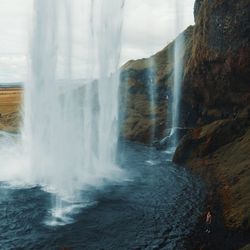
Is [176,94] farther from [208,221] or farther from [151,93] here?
[208,221]

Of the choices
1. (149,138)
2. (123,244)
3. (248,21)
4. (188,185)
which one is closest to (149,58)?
(149,138)

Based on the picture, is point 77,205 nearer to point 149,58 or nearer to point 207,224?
point 207,224

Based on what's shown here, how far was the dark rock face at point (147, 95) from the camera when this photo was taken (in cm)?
6938

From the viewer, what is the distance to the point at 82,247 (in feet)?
87.9

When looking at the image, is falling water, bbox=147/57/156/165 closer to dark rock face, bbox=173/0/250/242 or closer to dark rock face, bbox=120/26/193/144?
dark rock face, bbox=120/26/193/144

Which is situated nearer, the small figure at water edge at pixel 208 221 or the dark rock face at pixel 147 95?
the small figure at water edge at pixel 208 221

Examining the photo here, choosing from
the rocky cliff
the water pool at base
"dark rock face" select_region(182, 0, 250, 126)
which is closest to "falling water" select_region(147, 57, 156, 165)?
the rocky cliff

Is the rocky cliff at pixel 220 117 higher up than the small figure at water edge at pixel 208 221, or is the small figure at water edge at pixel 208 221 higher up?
the rocky cliff at pixel 220 117

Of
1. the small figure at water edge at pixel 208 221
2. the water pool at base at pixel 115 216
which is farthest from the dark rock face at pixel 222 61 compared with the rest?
the small figure at water edge at pixel 208 221

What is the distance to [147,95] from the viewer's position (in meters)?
79.1

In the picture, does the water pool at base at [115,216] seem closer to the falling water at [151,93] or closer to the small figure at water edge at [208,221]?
the small figure at water edge at [208,221]

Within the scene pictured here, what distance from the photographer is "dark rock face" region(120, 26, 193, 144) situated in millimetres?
69375

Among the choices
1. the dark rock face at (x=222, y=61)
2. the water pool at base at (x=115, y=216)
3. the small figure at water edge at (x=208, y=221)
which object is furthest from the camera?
the dark rock face at (x=222, y=61)

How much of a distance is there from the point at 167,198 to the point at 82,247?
11451 mm
